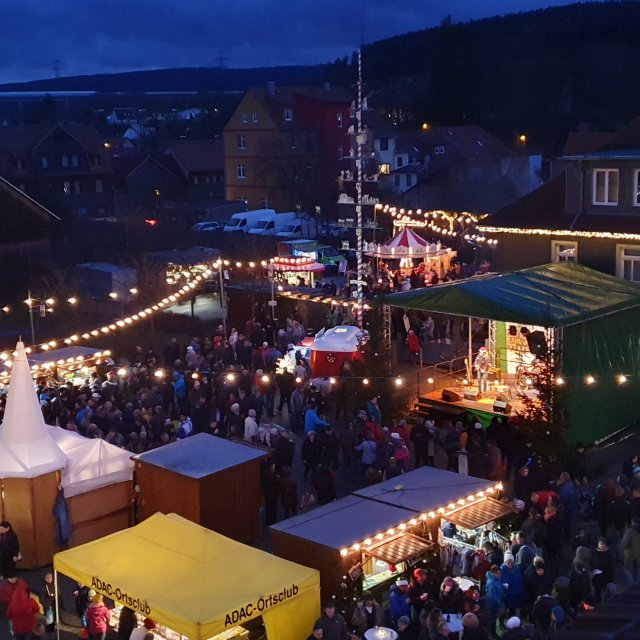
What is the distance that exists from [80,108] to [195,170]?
244 feet

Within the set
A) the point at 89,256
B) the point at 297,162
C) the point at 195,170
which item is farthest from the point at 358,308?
the point at 195,170

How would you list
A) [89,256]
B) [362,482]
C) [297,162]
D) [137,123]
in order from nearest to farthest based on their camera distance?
[362,482], [89,256], [297,162], [137,123]

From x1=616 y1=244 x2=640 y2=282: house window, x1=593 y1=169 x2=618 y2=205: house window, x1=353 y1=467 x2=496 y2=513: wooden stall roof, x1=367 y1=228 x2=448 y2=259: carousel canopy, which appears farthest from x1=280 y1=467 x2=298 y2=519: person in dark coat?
x1=367 y1=228 x2=448 y2=259: carousel canopy

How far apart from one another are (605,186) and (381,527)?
15.1m

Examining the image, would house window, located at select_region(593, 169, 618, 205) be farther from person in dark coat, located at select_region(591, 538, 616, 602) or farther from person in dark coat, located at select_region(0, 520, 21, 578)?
person in dark coat, located at select_region(0, 520, 21, 578)

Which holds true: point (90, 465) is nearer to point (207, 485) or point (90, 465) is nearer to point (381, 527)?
point (207, 485)

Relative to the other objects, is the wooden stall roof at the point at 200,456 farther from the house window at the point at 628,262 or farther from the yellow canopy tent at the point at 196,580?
the house window at the point at 628,262

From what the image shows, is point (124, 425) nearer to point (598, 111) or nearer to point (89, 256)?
point (89, 256)

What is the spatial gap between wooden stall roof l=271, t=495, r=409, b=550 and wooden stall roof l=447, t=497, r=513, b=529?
760 millimetres

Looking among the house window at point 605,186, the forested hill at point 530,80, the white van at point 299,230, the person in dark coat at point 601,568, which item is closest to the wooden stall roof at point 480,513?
the person in dark coat at point 601,568

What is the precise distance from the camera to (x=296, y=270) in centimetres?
3366

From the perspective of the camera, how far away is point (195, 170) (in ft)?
220

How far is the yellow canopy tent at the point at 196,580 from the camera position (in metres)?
10.2

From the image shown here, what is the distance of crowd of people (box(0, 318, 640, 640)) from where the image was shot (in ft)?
36.7
